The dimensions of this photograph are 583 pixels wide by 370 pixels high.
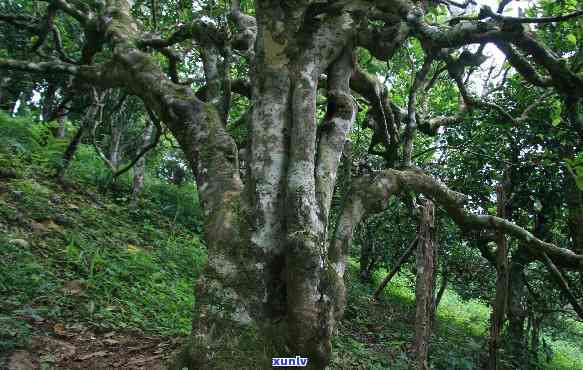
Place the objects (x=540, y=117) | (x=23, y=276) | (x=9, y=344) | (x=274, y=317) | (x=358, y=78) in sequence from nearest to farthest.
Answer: (x=274, y=317), (x=9, y=344), (x=23, y=276), (x=358, y=78), (x=540, y=117)

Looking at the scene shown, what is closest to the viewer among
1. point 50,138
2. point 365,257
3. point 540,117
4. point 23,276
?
point 23,276

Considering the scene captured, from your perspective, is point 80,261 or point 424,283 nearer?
point 424,283

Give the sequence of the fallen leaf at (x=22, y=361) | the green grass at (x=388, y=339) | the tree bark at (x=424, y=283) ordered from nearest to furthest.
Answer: the fallen leaf at (x=22, y=361)
the tree bark at (x=424, y=283)
the green grass at (x=388, y=339)

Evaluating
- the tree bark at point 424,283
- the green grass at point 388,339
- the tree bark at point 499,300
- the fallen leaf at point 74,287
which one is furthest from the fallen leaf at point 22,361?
the tree bark at point 499,300

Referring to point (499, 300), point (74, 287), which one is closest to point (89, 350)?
point (74, 287)

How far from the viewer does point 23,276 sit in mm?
4445

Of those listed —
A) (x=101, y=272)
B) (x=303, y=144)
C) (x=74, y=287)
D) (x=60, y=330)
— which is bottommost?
(x=60, y=330)

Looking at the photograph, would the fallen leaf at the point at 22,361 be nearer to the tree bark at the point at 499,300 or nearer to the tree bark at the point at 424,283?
the tree bark at the point at 424,283

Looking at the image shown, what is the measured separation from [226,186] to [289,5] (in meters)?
1.62

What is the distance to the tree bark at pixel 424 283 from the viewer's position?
3857 mm

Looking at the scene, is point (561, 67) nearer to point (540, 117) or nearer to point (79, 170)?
point (540, 117)

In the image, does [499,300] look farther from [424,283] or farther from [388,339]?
[388,339]

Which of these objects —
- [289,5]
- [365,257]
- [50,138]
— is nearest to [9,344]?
[289,5]

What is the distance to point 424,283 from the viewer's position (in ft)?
13.1
